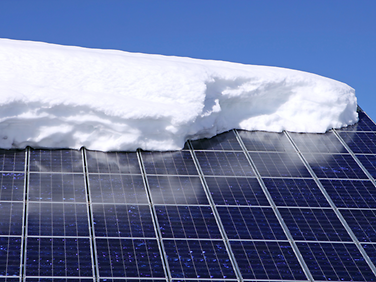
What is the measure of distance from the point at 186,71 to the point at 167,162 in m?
3.17

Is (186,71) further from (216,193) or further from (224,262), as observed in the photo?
(224,262)

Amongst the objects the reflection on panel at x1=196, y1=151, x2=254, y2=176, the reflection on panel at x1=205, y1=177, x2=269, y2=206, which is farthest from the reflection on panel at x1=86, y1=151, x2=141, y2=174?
the reflection on panel at x1=205, y1=177, x2=269, y2=206

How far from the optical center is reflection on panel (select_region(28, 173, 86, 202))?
13.6 m

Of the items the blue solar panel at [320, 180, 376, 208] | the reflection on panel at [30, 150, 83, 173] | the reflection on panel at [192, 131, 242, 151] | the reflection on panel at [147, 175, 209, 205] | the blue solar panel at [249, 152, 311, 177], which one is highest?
the reflection on panel at [192, 131, 242, 151]

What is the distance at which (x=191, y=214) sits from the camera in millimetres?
13805

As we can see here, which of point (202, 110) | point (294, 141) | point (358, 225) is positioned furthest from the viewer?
point (294, 141)

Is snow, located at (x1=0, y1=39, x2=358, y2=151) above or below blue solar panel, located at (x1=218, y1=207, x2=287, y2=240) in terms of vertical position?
above

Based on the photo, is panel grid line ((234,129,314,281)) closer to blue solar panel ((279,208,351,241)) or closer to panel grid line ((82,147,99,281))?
blue solar panel ((279,208,351,241))

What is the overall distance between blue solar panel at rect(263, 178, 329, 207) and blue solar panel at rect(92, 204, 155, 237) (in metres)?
3.72

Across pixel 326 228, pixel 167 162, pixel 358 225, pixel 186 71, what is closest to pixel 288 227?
pixel 326 228

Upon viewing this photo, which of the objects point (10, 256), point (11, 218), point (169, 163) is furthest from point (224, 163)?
point (10, 256)

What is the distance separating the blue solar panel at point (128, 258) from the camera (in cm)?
1172

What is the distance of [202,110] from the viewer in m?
16.7

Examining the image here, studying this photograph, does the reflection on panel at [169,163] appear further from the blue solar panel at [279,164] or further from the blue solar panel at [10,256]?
the blue solar panel at [10,256]
